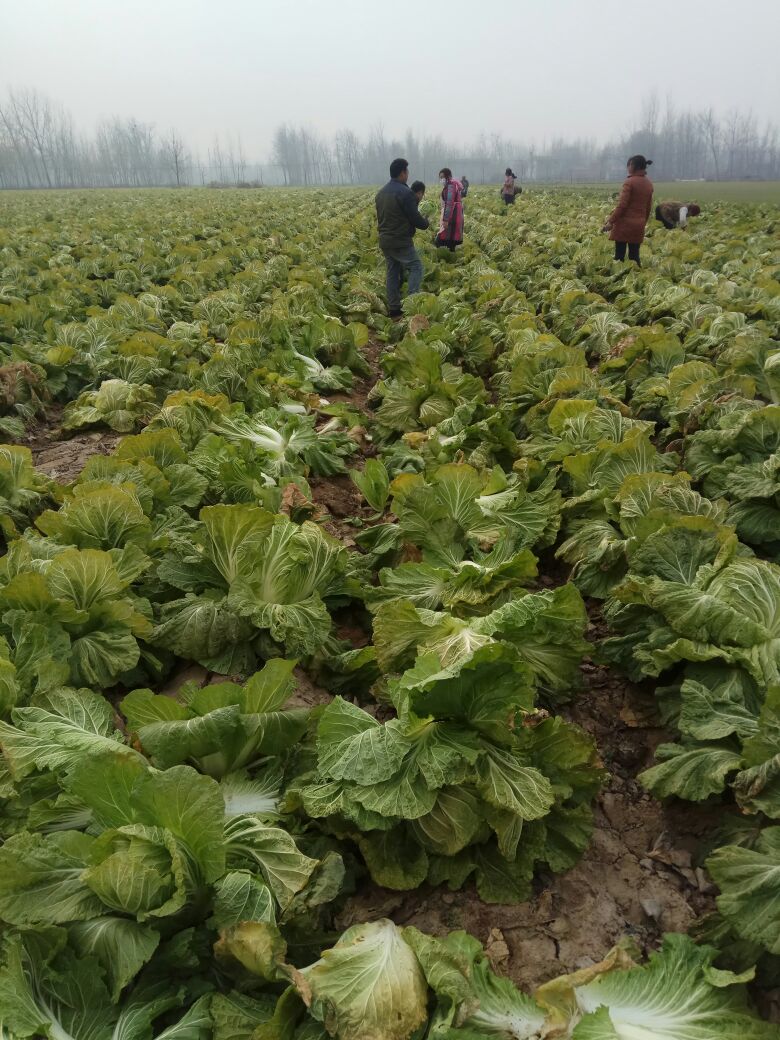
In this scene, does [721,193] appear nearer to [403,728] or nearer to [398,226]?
[398,226]

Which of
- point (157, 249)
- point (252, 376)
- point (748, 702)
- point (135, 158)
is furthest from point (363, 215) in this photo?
point (135, 158)

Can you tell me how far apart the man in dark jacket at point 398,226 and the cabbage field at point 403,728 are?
6.66 m

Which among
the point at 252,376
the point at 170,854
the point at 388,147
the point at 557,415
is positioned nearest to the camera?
the point at 170,854

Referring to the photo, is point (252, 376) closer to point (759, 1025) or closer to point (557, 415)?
point (557, 415)

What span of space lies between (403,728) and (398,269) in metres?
11.4

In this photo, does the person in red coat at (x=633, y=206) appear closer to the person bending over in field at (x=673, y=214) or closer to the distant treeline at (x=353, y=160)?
the person bending over in field at (x=673, y=214)

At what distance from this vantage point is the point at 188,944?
93.0 inches

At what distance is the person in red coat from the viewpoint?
1308cm

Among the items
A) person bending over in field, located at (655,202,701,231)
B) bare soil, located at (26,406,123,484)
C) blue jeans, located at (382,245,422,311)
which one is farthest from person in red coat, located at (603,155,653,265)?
person bending over in field, located at (655,202,701,231)

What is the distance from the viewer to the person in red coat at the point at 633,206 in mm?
13078

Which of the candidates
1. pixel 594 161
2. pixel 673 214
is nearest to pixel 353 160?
pixel 594 161

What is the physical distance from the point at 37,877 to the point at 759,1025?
7.39ft

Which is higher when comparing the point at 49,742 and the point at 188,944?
the point at 49,742

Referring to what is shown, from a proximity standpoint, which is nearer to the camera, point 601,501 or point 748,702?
point 748,702
